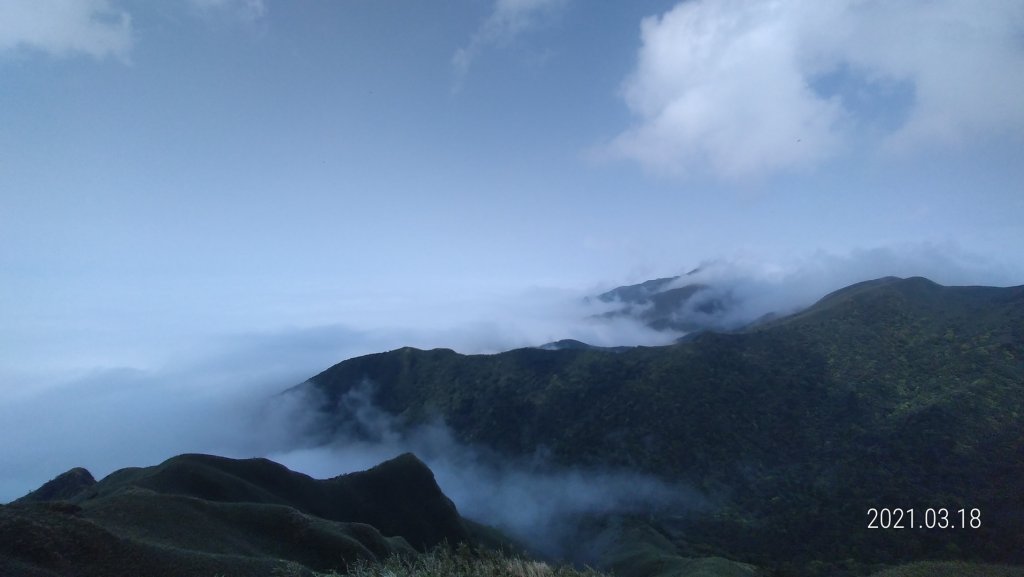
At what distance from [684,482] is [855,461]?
110ft

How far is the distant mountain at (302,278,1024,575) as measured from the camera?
3583 inches

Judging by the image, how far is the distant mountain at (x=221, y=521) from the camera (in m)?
28.7

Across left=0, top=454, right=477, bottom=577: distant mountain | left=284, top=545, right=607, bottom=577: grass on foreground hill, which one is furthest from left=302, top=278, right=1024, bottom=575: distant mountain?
left=284, top=545, right=607, bottom=577: grass on foreground hill

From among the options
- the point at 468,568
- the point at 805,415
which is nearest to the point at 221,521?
the point at 468,568

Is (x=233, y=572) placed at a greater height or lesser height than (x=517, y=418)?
greater

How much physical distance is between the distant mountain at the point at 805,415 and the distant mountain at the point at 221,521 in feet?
160

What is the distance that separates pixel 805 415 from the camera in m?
130

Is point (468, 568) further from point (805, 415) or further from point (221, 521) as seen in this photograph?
point (805, 415)

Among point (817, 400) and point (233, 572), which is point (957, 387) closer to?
point (817, 400)

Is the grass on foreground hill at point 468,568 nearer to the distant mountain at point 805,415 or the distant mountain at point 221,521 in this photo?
the distant mountain at point 221,521

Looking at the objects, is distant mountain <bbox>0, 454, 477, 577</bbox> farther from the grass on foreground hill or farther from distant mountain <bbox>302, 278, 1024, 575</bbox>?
distant mountain <bbox>302, 278, 1024, 575</bbox>

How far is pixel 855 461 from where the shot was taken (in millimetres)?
109000

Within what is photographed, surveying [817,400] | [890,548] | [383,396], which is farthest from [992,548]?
[383,396]

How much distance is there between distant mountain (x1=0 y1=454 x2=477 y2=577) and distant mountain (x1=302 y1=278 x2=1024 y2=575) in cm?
4873
